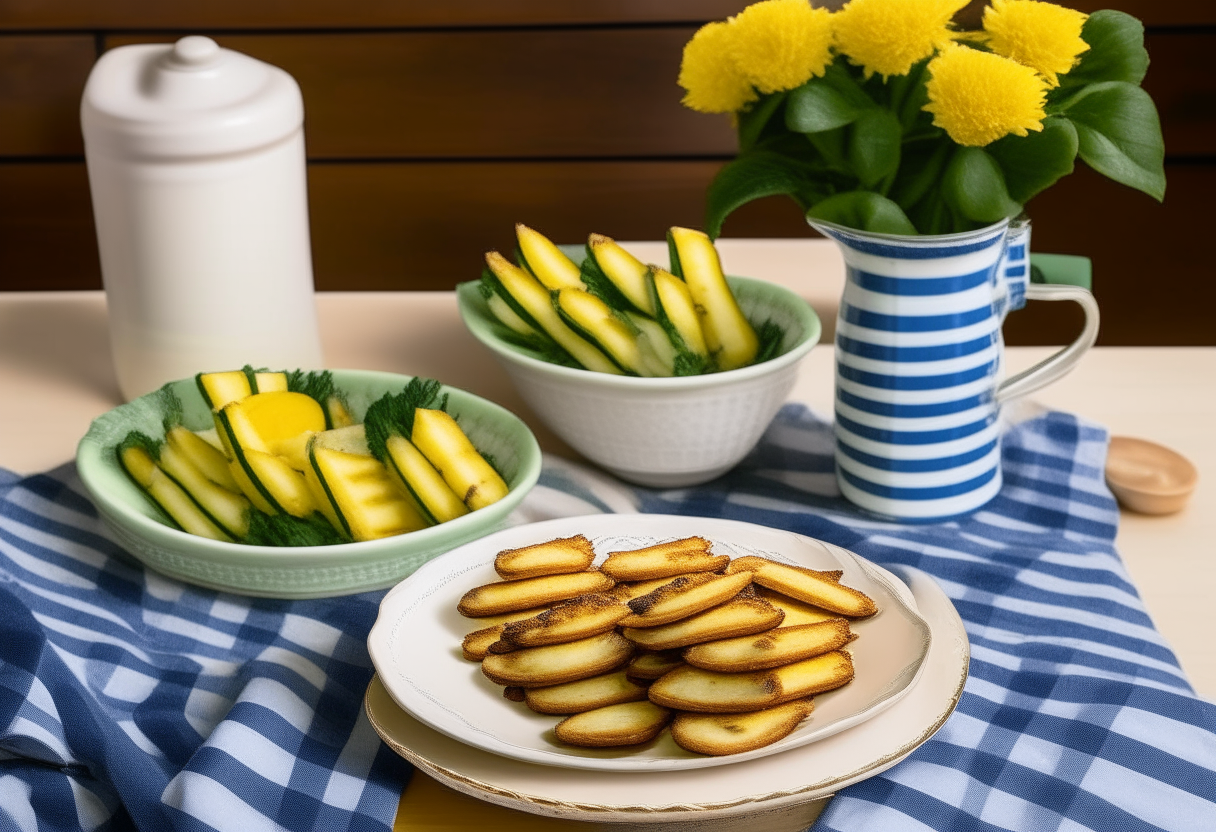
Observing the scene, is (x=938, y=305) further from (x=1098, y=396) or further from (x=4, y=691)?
(x=4, y=691)

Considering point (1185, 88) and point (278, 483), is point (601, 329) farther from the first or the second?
point (1185, 88)

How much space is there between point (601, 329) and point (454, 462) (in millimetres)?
166

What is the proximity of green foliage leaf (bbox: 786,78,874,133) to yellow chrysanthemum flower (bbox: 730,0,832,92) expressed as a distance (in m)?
0.01

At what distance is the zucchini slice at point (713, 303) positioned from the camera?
3.21 feet

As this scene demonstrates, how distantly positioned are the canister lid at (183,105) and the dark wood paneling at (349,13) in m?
1.30

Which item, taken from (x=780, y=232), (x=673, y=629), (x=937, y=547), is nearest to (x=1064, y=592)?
(x=937, y=547)

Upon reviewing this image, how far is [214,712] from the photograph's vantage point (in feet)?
2.39

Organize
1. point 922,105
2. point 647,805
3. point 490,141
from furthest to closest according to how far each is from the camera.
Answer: point 490,141, point 922,105, point 647,805

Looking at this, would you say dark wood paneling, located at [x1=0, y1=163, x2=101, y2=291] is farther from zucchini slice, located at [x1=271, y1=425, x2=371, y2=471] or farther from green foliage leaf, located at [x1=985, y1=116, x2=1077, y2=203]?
green foliage leaf, located at [x1=985, y1=116, x2=1077, y2=203]

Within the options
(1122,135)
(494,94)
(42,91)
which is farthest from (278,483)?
(42,91)

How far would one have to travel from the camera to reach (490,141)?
2389 millimetres

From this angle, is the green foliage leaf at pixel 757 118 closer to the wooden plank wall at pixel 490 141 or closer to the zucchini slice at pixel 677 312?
the zucchini slice at pixel 677 312

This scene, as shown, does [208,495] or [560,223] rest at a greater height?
[208,495]

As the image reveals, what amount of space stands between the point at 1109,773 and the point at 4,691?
57 centimetres
